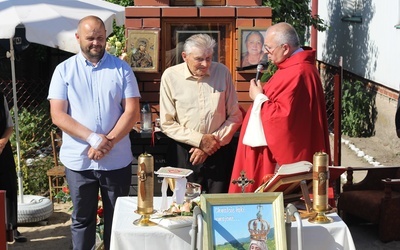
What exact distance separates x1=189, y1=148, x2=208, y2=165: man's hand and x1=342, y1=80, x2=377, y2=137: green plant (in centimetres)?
677

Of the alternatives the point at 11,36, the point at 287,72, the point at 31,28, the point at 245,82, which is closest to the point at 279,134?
the point at 287,72

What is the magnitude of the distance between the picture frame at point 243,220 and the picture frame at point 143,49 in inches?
120

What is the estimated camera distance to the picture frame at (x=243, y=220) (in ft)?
11.3

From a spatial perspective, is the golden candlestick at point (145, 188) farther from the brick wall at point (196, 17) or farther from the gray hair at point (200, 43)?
the brick wall at point (196, 17)

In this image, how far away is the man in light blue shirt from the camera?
15.2 feet

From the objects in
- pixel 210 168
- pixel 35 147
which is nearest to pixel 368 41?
pixel 35 147

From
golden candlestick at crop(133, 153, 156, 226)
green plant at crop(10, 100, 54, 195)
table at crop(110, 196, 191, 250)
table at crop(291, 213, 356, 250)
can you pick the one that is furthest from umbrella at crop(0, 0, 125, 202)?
table at crop(291, 213, 356, 250)

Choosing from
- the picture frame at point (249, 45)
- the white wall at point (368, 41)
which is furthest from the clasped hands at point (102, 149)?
the white wall at point (368, 41)

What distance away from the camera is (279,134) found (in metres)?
4.58

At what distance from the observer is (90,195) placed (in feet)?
15.6

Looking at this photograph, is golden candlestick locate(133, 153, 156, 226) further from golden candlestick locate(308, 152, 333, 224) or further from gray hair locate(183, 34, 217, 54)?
gray hair locate(183, 34, 217, 54)

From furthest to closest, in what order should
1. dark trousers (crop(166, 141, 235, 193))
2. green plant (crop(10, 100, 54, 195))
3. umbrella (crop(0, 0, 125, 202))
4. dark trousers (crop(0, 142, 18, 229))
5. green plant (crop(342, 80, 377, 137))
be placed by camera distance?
1. green plant (crop(342, 80, 377, 137))
2. green plant (crop(10, 100, 54, 195))
3. umbrella (crop(0, 0, 125, 202))
4. dark trousers (crop(0, 142, 18, 229))
5. dark trousers (crop(166, 141, 235, 193))

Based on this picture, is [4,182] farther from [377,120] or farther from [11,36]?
A: [377,120]

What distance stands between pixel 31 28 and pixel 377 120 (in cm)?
588
